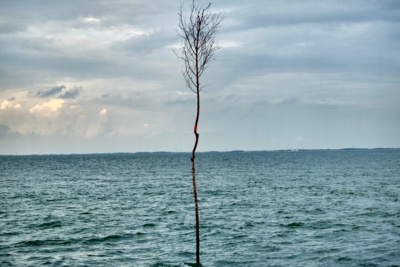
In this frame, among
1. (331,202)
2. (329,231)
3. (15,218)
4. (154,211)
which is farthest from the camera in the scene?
(331,202)

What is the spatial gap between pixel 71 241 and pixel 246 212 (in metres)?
15.6

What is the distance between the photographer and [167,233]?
84.3 ft

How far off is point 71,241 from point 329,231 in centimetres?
1619

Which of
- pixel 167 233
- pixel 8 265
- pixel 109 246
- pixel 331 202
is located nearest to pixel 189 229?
pixel 167 233

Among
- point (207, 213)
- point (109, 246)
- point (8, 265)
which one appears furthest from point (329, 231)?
point (8, 265)

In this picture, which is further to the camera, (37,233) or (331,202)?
(331,202)

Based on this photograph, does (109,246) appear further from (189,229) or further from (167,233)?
(189,229)

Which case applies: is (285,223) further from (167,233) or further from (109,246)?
(109,246)

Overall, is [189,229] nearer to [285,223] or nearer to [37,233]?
[285,223]

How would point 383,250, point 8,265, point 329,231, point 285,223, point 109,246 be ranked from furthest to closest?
1. point 285,223
2. point 329,231
3. point 109,246
4. point 383,250
5. point 8,265

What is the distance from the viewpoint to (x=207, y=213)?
33656mm

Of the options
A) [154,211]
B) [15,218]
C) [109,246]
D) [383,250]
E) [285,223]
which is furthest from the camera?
[154,211]

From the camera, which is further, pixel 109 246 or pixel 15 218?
pixel 15 218

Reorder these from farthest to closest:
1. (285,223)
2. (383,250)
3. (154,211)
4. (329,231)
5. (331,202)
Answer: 1. (331,202)
2. (154,211)
3. (285,223)
4. (329,231)
5. (383,250)
